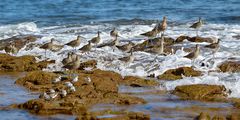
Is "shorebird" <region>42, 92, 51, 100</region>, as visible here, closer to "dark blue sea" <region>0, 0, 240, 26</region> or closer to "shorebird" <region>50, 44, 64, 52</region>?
"shorebird" <region>50, 44, 64, 52</region>

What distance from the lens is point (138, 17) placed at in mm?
30766

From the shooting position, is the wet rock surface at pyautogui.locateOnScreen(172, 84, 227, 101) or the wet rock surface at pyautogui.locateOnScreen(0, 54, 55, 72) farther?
the wet rock surface at pyautogui.locateOnScreen(0, 54, 55, 72)

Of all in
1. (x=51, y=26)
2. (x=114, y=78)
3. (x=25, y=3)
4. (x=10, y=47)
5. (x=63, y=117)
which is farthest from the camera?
(x=25, y=3)

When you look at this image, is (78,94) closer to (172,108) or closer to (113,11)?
(172,108)

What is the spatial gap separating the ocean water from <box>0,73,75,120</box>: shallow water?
2.68 meters

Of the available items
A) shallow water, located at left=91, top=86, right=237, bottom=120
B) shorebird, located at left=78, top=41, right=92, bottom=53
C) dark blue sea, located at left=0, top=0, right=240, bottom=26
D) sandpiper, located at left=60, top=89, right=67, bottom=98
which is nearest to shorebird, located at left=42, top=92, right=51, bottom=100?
sandpiper, located at left=60, top=89, right=67, bottom=98

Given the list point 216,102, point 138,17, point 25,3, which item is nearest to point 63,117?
point 216,102

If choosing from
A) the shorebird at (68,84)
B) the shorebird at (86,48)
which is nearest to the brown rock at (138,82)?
the shorebird at (68,84)

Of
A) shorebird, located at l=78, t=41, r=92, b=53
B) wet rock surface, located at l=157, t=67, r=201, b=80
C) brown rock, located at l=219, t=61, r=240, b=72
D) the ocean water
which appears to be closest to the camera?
wet rock surface, located at l=157, t=67, r=201, b=80

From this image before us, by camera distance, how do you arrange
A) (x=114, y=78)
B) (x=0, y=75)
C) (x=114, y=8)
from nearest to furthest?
(x=114, y=78)
(x=0, y=75)
(x=114, y=8)

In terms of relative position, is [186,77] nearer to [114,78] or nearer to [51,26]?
[114,78]

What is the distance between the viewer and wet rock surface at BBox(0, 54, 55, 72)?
16.2 m

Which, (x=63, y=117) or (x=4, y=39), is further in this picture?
(x=4, y=39)

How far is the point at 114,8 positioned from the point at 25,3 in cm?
802
